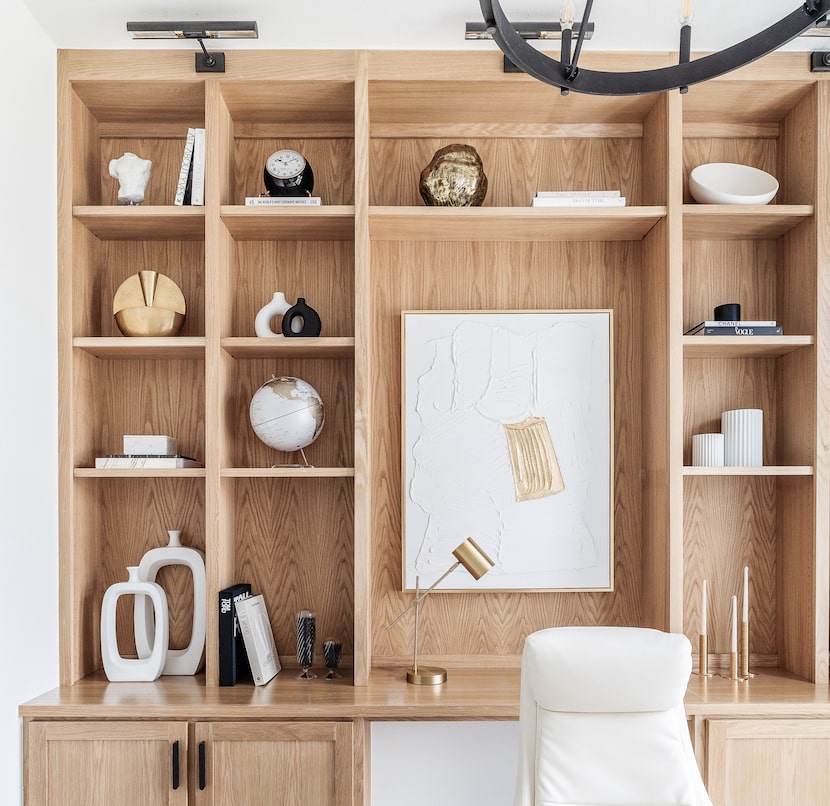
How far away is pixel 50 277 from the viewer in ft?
8.62

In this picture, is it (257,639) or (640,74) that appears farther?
(257,639)

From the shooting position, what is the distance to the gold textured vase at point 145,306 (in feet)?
8.98

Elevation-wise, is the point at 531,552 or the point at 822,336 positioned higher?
the point at 822,336

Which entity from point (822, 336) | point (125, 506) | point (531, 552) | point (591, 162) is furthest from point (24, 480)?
point (822, 336)

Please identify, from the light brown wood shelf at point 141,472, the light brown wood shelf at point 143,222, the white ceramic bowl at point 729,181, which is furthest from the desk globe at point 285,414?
the white ceramic bowl at point 729,181

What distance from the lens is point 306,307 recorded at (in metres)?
2.71

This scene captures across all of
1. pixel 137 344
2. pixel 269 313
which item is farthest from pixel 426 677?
pixel 137 344

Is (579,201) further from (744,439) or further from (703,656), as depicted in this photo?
(703,656)

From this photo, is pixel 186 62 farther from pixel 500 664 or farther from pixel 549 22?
pixel 500 664

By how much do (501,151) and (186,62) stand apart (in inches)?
42.1

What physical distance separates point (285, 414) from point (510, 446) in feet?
2.50

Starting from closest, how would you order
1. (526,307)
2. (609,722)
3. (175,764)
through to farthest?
(609,722), (175,764), (526,307)

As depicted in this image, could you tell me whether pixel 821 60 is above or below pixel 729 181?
above

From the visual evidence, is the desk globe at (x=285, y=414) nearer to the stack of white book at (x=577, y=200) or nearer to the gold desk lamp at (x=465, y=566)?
the gold desk lamp at (x=465, y=566)
